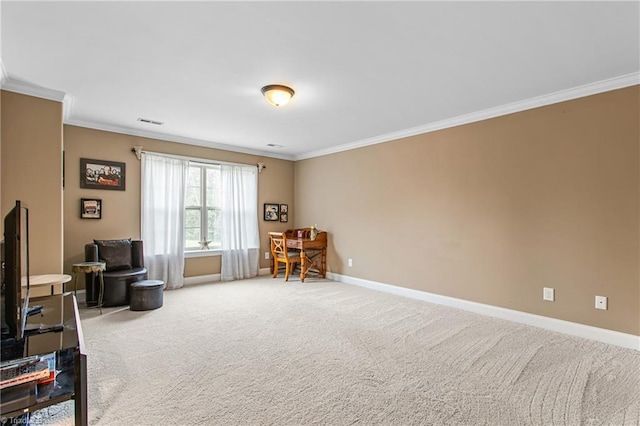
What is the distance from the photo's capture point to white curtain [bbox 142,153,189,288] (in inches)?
199

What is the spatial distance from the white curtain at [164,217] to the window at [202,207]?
0.72 feet

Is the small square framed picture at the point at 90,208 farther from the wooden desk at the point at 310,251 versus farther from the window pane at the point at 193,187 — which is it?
the wooden desk at the point at 310,251

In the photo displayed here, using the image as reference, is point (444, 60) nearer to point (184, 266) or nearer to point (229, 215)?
point (229, 215)

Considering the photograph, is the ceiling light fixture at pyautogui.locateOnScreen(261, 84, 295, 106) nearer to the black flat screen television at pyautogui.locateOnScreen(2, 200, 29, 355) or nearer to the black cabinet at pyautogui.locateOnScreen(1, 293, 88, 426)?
the black flat screen television at pyautogui.locateOnScreen(2, 200, 29, 355)

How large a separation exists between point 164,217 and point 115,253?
92 cm

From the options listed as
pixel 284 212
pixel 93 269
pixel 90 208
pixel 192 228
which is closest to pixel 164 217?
pixel 192 228

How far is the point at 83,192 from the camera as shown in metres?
4.54

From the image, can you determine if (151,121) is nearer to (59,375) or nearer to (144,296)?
(144,296)

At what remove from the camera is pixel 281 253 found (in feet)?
19.7

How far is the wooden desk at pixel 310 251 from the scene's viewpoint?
230 inches

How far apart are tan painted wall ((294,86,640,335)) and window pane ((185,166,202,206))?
2.82 metres

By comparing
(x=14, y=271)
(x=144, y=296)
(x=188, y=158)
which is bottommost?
(x=144, y=296)

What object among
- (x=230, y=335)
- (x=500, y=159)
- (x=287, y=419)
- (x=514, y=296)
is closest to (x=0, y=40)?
(x=230, y=335)

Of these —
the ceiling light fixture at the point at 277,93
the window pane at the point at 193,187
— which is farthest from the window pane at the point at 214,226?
the ceiling light fixture at the point at 277,93
